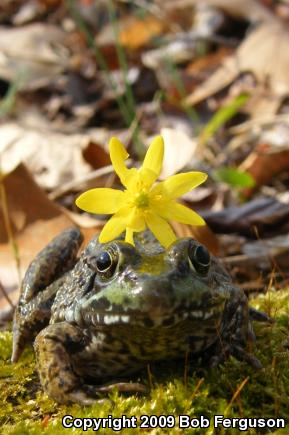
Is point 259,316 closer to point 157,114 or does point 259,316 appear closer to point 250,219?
point 250,219

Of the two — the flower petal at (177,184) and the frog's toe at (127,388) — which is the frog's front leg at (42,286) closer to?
the frog's toe at (127,388)

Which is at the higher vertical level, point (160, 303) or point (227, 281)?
point (160, 303)

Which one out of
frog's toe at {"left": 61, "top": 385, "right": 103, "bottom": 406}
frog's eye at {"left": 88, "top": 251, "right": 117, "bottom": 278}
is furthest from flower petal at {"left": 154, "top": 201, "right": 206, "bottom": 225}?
frog's toe at {"left": 61, "top": 385, "right": 103, "bottom": 406}

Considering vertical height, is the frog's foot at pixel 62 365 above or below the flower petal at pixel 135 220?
below

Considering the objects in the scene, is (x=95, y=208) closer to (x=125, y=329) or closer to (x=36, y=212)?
(x=125, y=329)

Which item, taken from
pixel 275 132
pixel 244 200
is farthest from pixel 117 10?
pixel 244 200

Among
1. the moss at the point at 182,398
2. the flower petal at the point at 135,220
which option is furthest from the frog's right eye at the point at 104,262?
the moss at the point at 182,398

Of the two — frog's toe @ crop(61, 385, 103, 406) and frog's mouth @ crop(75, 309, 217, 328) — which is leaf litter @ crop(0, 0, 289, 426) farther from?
frog's toe @ crop(61, 385, 103, 406)
